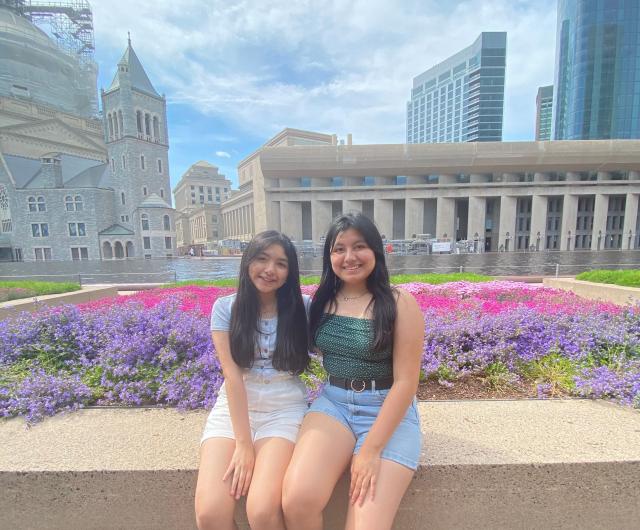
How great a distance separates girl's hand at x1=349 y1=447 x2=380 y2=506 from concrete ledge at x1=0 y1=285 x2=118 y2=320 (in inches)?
245

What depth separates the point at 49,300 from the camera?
22.9 feet

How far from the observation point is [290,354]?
2066 mm

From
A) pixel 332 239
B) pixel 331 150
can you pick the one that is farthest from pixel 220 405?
pixel 331 150

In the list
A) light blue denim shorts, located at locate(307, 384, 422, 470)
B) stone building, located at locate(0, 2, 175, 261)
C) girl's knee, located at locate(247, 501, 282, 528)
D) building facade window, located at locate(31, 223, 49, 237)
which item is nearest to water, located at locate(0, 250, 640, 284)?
light blue denim shorts, located at locate(307, 384, 422, 470)

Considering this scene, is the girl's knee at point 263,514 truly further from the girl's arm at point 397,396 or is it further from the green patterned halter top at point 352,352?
the green patterned halter top at point 352,352

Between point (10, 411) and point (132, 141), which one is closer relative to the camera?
point (10, 411)

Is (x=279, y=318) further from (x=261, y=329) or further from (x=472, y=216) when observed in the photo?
(x=472, y=216)

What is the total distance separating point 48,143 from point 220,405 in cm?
6901

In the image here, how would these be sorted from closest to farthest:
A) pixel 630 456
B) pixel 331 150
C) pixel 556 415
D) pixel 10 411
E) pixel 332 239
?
pixel 630 456
pixel 332 239
pixel 556 415
pixel 10 411
pixel 331 150

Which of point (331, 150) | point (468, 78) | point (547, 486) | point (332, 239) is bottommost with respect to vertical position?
point (547, 486)

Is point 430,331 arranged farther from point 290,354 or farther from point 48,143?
point 48,143

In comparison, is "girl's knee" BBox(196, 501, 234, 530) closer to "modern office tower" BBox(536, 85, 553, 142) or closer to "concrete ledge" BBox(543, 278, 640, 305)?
"concrete ledge" BBox(543, 278, 640, 305)

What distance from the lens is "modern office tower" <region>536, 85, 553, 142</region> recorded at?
110188mm

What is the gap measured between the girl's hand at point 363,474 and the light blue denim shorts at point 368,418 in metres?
0.08
